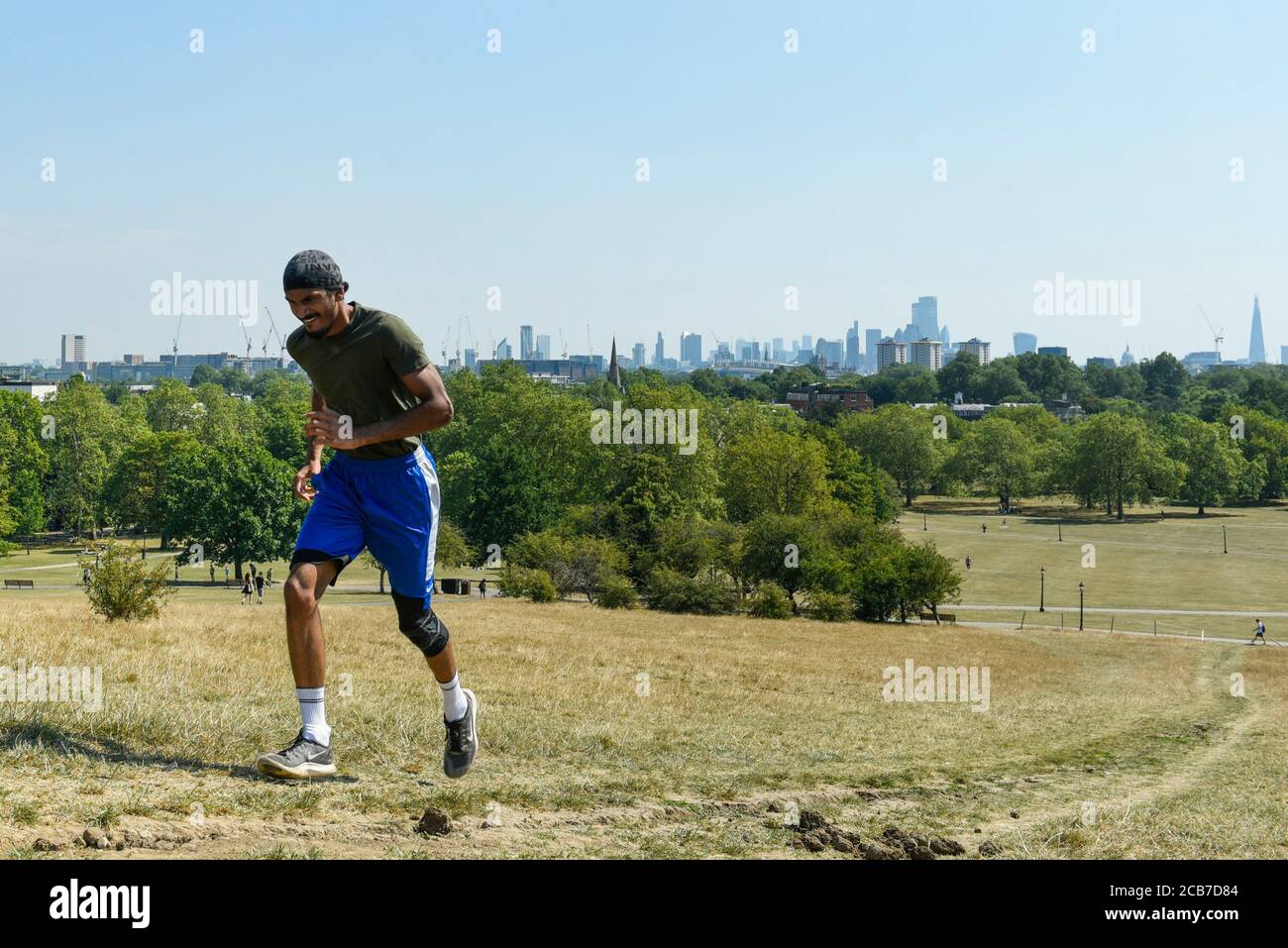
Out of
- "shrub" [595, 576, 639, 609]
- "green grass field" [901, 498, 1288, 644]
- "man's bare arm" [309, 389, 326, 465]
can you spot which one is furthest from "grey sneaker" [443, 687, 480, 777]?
"green grass field" [901, 498, 1288, 644]

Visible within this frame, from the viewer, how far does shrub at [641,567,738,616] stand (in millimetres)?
49062

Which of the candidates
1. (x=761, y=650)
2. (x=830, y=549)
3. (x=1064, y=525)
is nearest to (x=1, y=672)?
(x=761, y=650)

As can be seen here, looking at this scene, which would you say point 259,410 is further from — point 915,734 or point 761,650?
point 915,734

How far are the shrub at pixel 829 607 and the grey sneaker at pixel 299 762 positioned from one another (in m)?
45.2

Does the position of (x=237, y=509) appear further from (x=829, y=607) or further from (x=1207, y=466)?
(x=1207, y=466)

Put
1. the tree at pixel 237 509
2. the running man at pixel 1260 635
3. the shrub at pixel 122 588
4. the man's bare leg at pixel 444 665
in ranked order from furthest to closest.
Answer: the tree at pixel 237 509 < the running man at pixel 1260 635 < the shrub at pixel 122 588 < the man's bare leg at pixel 444 665

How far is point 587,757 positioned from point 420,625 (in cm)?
266

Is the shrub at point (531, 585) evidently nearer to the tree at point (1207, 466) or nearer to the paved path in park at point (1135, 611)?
the paved path in park at point (1135, 611)

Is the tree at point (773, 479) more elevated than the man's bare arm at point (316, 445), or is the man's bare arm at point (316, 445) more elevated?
the man's bare arm at point (316, 445)

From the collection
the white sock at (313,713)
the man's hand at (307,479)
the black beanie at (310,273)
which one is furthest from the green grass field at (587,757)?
the black beanie at (310,273)

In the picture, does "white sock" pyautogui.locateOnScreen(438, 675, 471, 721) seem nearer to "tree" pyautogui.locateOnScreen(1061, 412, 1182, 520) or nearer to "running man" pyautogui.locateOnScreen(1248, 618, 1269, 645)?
"running man" pyautogui.locateOnScreen(1248, 618, 1269, 645)

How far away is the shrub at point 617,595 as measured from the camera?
158 feet

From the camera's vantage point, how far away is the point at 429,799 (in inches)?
257

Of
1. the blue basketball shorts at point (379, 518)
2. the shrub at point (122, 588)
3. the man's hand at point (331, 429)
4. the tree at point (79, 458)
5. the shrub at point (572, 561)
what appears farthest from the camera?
the tree at point (79, 458)
